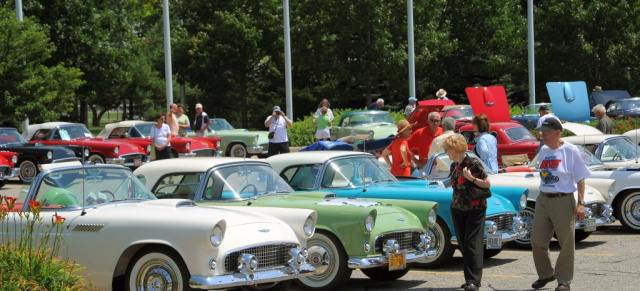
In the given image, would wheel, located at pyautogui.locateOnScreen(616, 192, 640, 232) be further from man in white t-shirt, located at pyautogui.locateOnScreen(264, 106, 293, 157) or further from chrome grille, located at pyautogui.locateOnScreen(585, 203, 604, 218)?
man in white t-shirt, located at pyautogui.locateOnScreen(264, 106, 293, 157)

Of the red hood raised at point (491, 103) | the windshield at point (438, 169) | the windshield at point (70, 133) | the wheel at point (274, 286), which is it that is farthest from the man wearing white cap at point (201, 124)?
the wheel at point (274, 286)

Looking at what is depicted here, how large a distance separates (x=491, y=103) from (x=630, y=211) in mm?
8409

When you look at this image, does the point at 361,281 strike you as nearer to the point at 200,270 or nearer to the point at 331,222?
the point at 331,222

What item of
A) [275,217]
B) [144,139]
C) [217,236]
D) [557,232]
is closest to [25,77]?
[144,139]

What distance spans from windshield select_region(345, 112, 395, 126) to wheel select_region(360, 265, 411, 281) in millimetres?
16896

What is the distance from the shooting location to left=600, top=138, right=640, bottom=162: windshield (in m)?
15.5

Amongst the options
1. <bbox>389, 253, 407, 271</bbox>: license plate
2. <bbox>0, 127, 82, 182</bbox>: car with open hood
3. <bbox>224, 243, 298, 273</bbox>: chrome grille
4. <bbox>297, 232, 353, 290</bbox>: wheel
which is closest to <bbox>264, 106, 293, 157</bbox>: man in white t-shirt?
<bbox>0, 127, 82, 182</bbox>: car with open hood

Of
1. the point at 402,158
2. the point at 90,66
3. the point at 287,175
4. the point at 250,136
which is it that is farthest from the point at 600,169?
the point at 90,66

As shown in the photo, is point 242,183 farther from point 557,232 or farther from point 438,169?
point 557,232

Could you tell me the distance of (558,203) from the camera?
8.93 m

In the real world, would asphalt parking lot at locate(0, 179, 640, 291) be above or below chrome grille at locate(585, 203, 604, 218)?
below

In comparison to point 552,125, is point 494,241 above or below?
below

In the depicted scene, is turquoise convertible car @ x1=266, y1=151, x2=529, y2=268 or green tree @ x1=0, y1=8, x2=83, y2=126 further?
green tree @ x1=0, y1=8, x2=83, y2=126

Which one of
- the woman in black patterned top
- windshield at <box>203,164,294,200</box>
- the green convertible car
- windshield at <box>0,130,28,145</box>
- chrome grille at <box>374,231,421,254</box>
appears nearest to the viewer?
the woman in black patterned top
